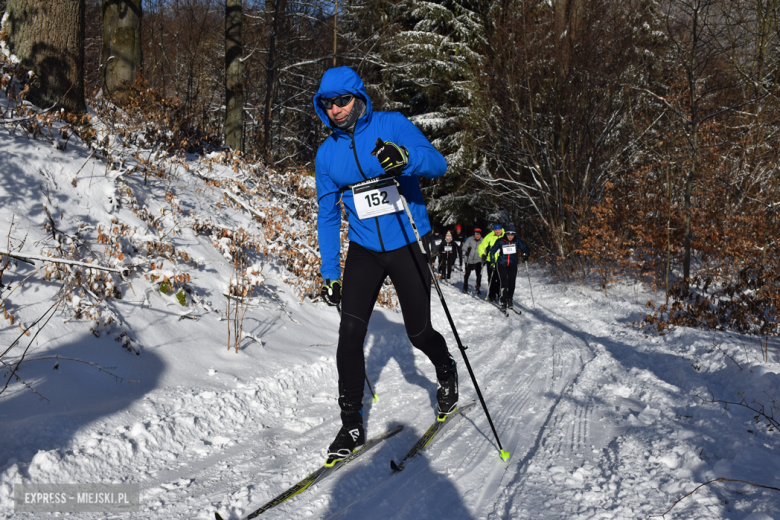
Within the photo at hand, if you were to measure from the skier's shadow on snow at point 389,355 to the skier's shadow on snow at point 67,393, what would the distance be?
180 centimetres

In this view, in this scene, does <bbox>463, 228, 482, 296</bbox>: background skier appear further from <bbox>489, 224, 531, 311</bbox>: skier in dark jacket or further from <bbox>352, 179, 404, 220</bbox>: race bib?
<bbox>352, 179, 404, 220</bbox>: race bib

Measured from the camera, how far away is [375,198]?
113 inches

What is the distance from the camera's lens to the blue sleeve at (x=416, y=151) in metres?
2.74

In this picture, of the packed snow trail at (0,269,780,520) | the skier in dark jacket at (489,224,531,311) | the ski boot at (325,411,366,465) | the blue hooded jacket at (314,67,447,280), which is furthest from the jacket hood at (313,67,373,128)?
the skier in dark jacket at (489,224,531,311)

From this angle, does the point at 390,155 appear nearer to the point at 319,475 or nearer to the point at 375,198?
the point at 375,198

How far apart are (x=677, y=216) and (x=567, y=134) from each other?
5.20 meters

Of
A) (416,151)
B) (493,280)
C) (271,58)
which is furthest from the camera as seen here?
(271,58)

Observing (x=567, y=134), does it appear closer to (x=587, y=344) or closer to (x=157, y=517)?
(x=587, y=344)

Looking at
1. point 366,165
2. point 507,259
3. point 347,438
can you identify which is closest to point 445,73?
point 507,259

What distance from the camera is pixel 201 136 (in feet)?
31.9

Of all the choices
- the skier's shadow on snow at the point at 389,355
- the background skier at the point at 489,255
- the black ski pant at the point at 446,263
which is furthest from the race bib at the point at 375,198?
the black ski pant at the point at 446,263

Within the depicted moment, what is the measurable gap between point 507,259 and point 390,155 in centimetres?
823

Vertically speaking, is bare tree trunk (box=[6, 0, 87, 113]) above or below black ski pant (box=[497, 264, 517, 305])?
above

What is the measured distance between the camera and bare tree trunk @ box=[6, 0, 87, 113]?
5953mm
